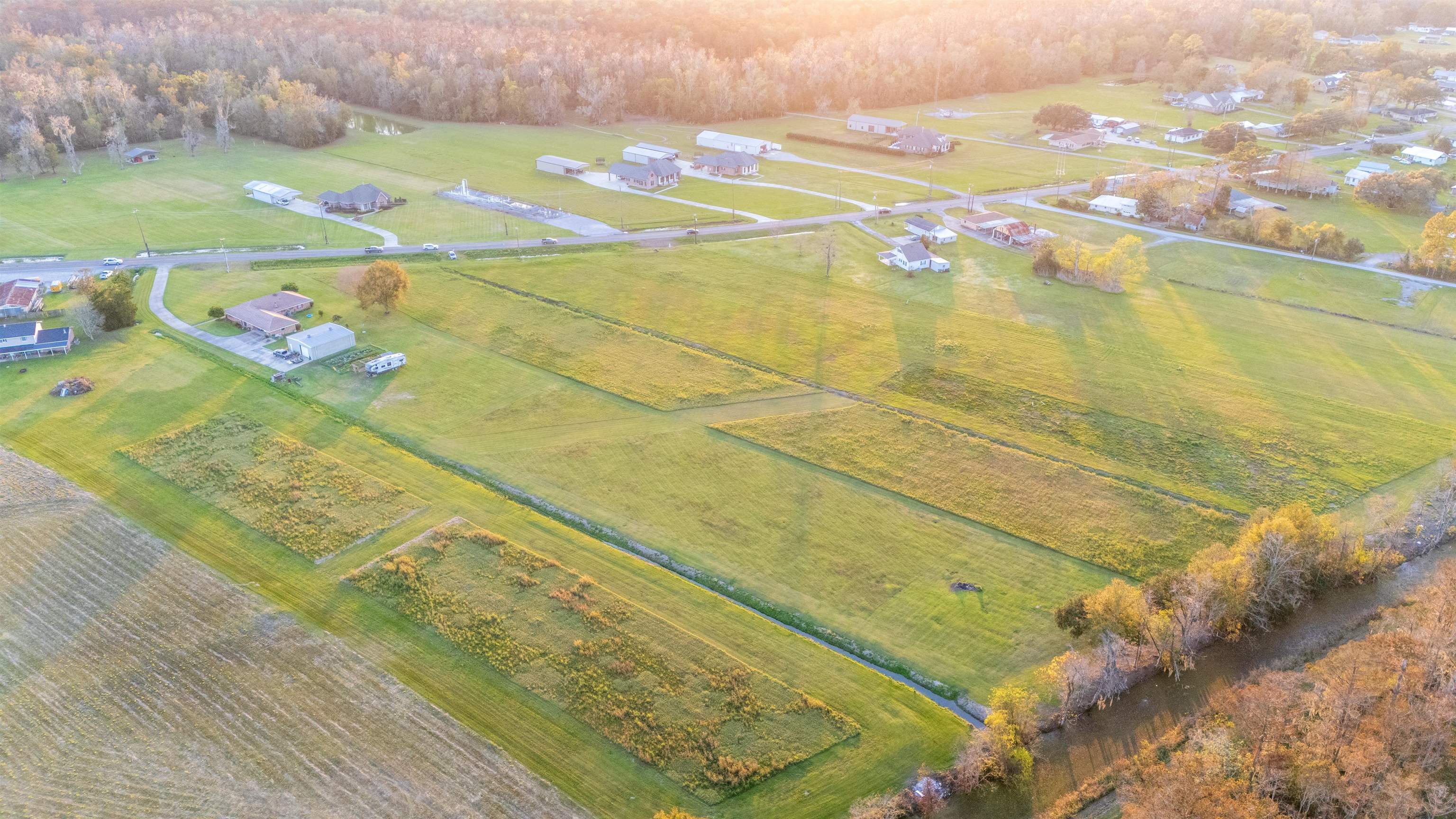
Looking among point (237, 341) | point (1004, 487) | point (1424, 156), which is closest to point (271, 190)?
point (237, 341)

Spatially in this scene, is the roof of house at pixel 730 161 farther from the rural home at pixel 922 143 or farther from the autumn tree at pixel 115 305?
the autumn tree at pixel 115 305

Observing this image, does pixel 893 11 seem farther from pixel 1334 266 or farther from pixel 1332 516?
pixel 1332 516

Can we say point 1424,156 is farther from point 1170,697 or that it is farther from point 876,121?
point 1170,697

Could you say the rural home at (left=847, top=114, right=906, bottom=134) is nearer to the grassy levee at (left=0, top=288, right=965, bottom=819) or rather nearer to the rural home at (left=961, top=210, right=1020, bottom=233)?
the rural home at (left=961, top=210, right=1020, bottom=233)

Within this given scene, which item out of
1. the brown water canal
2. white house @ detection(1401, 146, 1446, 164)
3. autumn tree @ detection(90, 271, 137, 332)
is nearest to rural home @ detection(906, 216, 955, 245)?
the brown water canal

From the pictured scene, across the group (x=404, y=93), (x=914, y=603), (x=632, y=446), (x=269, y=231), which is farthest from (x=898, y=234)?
(x=404, y=93)
